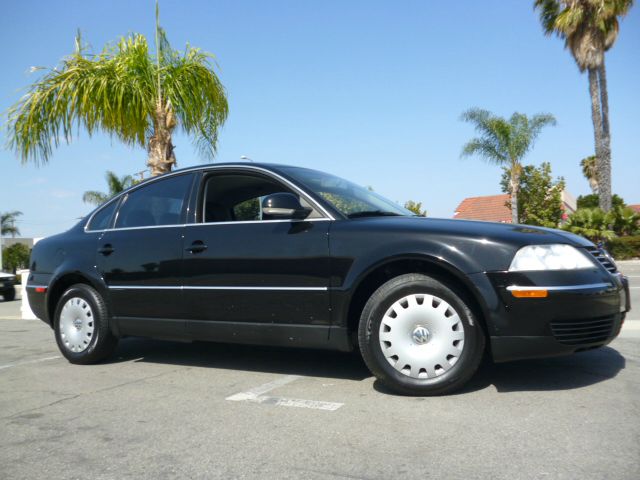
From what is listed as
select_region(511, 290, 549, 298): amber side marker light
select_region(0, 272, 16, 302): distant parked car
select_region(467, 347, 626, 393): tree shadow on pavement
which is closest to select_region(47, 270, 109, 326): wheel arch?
select_region(467, 347, 626, 393): tree shadow on pavement

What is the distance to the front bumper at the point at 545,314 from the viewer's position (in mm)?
3480

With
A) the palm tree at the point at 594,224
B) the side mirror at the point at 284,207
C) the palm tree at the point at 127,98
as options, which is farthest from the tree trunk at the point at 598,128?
the side mirror at the point at 284,207

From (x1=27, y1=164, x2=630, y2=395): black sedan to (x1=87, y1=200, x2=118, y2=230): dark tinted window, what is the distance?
1cm

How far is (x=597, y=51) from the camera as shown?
1002 inches

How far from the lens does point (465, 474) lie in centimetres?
247

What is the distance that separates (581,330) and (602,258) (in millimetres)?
688

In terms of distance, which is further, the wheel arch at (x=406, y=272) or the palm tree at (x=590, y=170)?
the palm tree at (x=590, y=170)

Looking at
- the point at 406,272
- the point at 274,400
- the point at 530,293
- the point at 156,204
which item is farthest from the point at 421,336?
the point at 156,204

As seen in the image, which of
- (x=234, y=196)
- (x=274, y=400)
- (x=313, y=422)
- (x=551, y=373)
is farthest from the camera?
(x=234, y=196)

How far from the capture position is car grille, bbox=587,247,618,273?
3866 millimetres

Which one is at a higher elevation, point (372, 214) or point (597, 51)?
point (597, 51)

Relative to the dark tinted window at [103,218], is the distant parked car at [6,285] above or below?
below

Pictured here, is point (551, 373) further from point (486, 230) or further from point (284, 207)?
point (284, 207)

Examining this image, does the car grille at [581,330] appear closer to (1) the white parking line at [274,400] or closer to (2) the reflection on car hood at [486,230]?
(2) the reflection on car hood at [486,230]
